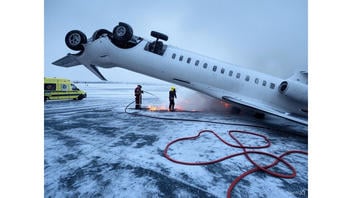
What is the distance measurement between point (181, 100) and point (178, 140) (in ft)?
28.9

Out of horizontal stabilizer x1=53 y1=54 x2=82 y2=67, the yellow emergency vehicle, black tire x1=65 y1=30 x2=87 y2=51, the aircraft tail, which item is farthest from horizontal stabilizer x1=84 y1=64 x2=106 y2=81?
the yellow emergency vehicle

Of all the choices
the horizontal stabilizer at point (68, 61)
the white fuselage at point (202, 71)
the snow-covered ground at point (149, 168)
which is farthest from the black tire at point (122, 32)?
the snow-covered ground at point (149, 168)

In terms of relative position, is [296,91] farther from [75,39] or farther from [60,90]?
[60,90]

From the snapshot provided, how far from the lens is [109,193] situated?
2.15m

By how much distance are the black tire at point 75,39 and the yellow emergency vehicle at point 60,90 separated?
5848 mm

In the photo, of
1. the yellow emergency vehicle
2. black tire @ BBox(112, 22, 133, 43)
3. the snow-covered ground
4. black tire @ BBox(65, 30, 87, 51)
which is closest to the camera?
the snow-covered ground

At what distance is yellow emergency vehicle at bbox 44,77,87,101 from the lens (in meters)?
11.9

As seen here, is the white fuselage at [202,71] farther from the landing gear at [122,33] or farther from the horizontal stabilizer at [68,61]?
the landing gear at [122,33]

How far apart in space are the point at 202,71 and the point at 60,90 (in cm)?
1119

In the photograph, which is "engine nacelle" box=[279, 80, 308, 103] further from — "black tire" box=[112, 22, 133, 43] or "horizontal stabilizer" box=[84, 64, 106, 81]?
"horizontal stabilizer" box=[84, 64, 106, 81]

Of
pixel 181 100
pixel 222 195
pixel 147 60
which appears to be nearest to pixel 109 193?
pixel 222 195

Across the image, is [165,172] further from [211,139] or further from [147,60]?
[147,60]

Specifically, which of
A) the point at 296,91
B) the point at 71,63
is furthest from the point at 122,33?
the point at 296,91

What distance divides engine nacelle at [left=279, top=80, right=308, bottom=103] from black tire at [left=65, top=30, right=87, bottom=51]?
994cm
